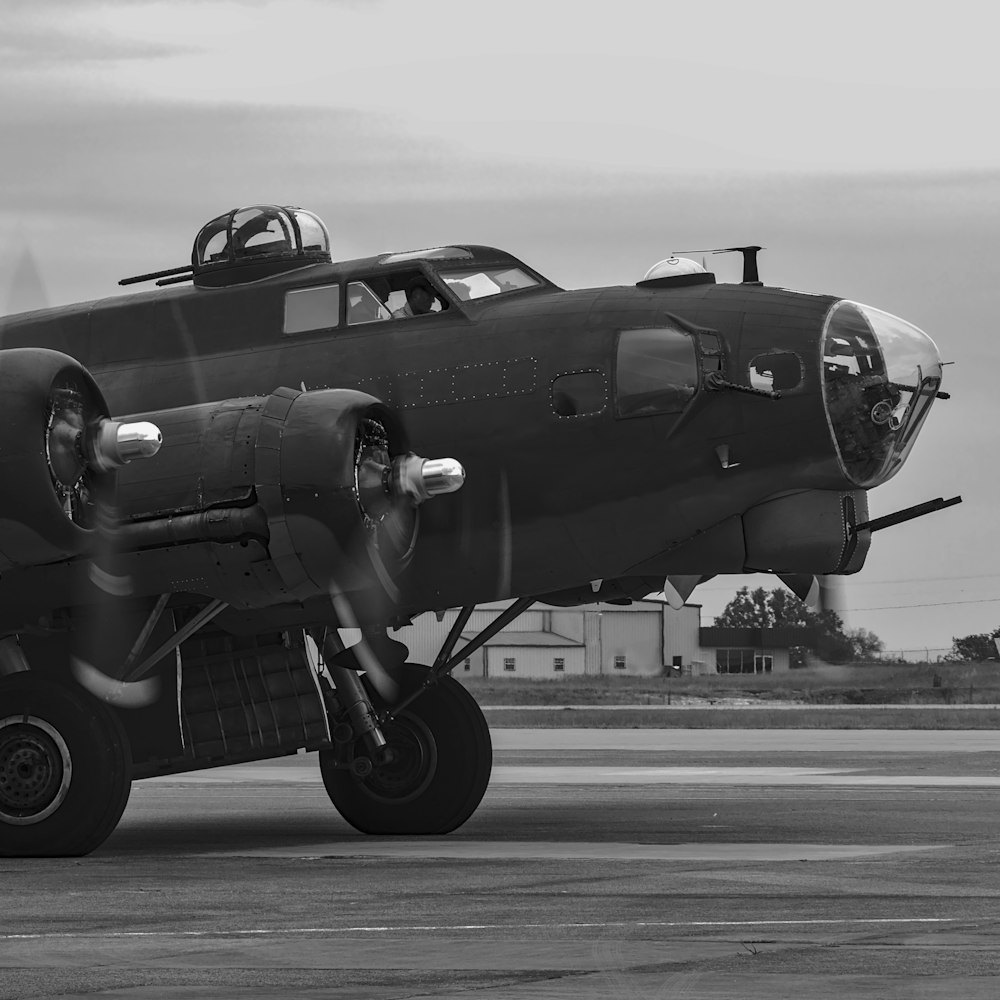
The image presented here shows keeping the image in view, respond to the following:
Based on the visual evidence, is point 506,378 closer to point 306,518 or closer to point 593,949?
point 306,518

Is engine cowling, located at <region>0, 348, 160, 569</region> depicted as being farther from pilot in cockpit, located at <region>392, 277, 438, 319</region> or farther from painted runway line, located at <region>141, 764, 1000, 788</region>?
painted runway line, located at <region>141, 764, 1000, 788</region>

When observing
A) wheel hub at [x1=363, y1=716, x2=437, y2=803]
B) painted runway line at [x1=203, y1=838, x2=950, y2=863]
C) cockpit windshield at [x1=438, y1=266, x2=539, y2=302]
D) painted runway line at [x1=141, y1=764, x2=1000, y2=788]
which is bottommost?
painted runway line at [x1=141, y1=764, x2=1000, y2=788]

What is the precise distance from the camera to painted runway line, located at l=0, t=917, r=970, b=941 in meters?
12.7

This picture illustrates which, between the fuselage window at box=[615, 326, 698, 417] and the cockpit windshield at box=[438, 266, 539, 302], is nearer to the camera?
the fuselage window at box=[615, 326, 698, 417]

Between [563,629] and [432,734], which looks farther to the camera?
[563,629]

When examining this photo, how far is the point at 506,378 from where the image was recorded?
1964cm

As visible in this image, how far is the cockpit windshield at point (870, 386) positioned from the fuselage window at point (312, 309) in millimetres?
5556

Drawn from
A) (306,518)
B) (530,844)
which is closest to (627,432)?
(306,518)

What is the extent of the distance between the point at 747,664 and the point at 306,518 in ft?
437

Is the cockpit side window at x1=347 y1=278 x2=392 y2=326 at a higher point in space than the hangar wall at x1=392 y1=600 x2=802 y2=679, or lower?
higher

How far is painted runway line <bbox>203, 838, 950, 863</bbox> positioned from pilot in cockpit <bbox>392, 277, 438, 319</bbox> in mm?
5834

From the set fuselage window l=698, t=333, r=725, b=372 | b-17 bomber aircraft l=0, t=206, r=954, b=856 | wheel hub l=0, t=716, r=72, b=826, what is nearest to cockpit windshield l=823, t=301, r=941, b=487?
b-17 bomber aircraft l=0, t=206, r=954, b=856

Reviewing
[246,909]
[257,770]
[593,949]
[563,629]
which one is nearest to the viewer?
[593,949]

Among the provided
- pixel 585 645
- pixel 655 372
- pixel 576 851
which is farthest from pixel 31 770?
pixel 585 645
